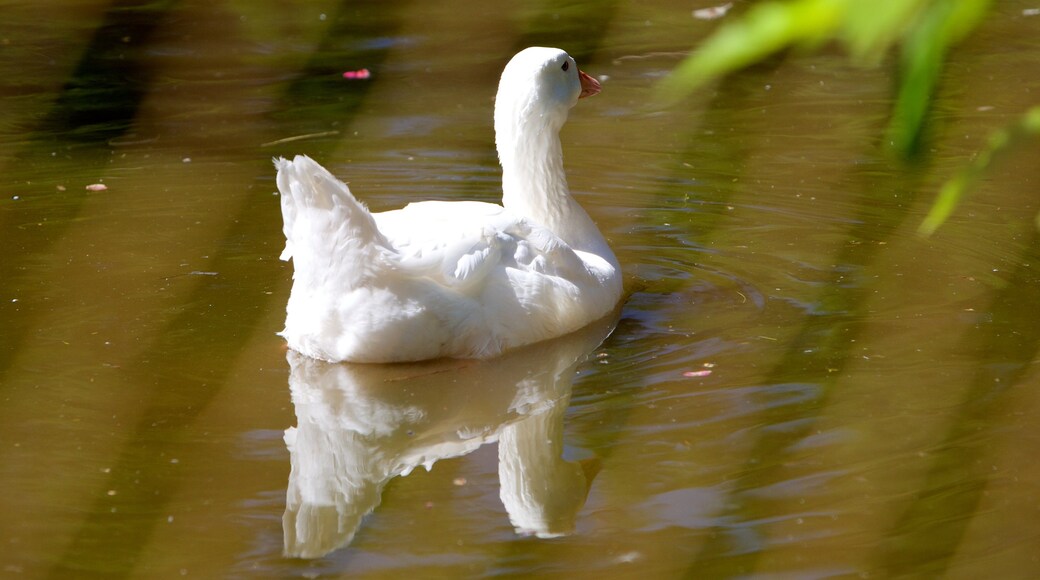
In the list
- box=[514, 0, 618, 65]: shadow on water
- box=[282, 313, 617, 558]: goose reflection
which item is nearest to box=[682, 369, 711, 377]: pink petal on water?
box=[282, 313, 617, 558]: goose reflection

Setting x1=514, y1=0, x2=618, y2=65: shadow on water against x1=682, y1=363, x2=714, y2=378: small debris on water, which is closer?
x1=682, y1=363, x2=714, y2=378: small debris on water

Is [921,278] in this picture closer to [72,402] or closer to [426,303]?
[426,303]

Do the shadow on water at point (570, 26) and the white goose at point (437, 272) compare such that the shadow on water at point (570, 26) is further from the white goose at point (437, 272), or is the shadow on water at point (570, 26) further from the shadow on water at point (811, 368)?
the white goose at point (437, 272)

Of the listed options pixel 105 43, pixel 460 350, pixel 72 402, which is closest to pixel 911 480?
pixel 460 350

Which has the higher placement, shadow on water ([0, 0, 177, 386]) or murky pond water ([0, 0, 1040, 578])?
murky pond water ([0, 0, 1040, 578])

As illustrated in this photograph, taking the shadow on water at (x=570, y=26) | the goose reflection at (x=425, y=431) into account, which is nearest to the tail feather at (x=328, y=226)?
the goose reflection at (x=425, y=431)

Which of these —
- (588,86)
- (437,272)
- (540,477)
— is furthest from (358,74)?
(540,477)

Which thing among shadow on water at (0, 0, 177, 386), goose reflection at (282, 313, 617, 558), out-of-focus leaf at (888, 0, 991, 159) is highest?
out-of-focus leaf at (888, 0, 991, 159)

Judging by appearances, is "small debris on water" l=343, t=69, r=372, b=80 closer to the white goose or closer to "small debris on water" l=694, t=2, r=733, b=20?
"small debris on water" l=694, t=2, r=733, b=20

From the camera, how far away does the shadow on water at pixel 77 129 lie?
408 cm

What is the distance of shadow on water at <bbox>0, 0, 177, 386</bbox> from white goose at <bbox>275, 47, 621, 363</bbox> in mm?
875

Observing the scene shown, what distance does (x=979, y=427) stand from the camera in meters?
2.94

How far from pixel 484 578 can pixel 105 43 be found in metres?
4.92

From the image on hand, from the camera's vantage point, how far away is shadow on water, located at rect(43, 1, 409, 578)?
98.9 inches
